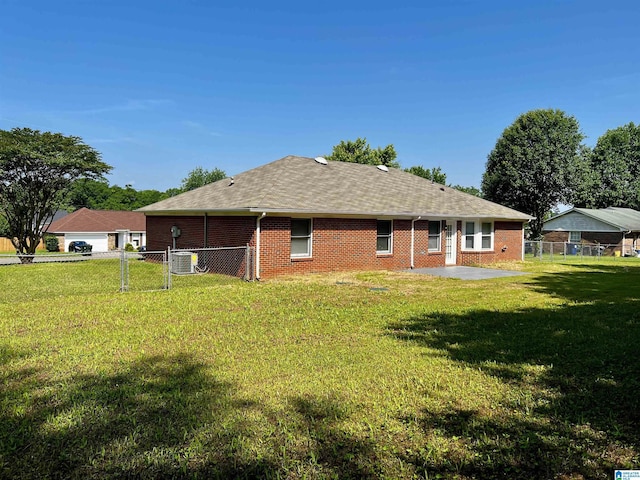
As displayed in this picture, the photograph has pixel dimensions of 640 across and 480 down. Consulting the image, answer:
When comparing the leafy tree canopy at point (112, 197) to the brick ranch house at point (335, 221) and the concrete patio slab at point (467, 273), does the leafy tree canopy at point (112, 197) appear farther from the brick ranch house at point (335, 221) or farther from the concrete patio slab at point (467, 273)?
the concrete patio slab at point (467, 273)

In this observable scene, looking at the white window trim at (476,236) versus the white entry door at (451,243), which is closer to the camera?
the white entry door at (451,243)

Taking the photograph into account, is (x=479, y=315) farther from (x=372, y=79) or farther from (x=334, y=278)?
(x=372, y=79)

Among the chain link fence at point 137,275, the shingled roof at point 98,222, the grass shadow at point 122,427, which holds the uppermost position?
the shingled roof at point 98,222

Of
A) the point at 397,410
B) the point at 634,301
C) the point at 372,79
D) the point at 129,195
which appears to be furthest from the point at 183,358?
the point at 129,195

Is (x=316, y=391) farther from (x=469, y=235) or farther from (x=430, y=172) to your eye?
(x=430, y=172)

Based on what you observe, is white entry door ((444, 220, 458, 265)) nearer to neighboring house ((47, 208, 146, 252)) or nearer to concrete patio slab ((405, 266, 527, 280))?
concrete patio slab ((405, 266, 527, 280))

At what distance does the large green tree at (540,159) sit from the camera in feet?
131

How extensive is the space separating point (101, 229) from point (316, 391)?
45066mm

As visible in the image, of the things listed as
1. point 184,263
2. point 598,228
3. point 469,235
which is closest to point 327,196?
point 184,263

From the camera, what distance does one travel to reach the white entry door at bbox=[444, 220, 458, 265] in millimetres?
19731

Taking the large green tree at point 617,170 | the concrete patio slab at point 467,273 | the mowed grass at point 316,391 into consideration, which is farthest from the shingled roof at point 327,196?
the large green tree at point 617,170

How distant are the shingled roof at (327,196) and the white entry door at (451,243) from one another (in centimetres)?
74

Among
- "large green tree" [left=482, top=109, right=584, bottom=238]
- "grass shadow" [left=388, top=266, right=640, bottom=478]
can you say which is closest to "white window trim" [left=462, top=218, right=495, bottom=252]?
"grass shadow" [left=388, top=266, right=640, bottom=478]

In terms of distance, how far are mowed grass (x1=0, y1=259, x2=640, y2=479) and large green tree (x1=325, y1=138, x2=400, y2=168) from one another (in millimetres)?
36232
